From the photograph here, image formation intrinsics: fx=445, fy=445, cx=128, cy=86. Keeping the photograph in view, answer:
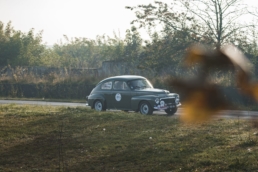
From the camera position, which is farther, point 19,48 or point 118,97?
point 19,48

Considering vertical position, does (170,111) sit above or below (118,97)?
below

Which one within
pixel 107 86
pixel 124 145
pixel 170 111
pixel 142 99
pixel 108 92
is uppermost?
pixel 107 86

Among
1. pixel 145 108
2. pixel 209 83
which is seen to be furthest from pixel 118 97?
pixel 209 83

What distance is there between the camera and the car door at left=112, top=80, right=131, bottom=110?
1930 cm

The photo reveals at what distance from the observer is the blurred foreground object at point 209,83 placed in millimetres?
1721

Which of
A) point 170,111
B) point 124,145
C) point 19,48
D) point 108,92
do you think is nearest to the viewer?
point 124,145

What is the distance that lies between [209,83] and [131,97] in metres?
17.3

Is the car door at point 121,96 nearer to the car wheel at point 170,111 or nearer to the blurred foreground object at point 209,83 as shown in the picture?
the car wheel at point 170,111

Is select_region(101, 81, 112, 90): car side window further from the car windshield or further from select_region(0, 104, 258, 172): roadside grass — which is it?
select_region(0, 104, 258, 172): roadside grass

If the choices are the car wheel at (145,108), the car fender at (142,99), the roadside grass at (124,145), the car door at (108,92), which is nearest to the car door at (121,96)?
the car door at (108,92)

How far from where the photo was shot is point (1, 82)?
121 feet

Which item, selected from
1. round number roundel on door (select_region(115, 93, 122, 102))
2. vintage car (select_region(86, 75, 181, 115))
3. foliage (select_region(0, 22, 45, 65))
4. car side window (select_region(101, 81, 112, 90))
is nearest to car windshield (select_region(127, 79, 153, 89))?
vintage car (select_region(86, 75, 181, 115))

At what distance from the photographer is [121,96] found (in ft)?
63.9

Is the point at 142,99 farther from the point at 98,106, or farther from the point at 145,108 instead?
the point at 98,106
